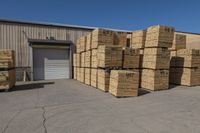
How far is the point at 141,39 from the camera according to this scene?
397 inches

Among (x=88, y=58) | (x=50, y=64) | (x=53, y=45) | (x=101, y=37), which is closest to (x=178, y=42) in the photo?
(x=101, y=37)

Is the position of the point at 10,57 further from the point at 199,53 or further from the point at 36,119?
the point at 199,53

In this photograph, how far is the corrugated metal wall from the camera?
12500 mm

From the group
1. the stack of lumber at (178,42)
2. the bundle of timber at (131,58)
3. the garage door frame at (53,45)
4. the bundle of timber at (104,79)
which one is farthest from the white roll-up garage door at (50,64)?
the stack of lumber at (178,42)

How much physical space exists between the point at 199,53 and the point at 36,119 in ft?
34.6

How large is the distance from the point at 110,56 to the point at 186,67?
5413mm

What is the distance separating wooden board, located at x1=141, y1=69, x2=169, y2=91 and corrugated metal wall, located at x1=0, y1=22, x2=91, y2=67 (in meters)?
8.25

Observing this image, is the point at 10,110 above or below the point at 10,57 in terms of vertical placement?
below

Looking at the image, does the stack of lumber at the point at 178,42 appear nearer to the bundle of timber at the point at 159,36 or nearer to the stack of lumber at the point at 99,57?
the bundle of timber at the point at 159,36

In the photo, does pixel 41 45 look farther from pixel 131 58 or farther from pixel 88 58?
pixel 131 58

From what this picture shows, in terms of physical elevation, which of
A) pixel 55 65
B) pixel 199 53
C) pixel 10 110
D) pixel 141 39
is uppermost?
pixel 141 39

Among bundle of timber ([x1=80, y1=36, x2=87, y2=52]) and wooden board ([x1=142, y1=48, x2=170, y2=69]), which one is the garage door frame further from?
wooden board ([x1=142, y1=48, x2=170, y2=69])

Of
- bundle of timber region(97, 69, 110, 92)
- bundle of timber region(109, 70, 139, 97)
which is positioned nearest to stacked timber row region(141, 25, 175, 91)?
bundle of timber region(109, 70, 139, 97)

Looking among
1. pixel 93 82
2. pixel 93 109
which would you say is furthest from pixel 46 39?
pixel 93 109
